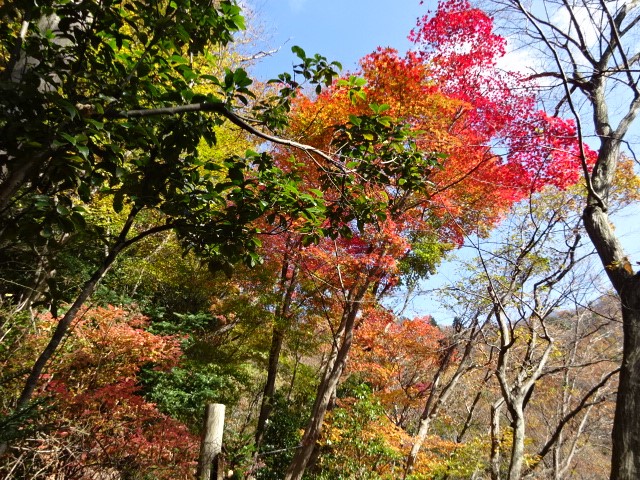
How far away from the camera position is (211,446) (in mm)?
3311

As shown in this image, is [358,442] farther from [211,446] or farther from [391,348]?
Result: [211,446]

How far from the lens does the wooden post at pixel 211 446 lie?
3.22 metres

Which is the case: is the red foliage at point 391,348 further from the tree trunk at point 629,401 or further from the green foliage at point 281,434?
A: the tree trunk at point 629,401

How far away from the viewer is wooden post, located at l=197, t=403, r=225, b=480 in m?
3.22

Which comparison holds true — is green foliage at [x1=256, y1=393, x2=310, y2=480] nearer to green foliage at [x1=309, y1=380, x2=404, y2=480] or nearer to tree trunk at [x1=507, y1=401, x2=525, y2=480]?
green foliage at [x1=309, y1=380, x2=404, y2=480]

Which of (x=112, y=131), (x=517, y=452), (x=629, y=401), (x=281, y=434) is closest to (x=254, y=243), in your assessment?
(x=112, y=131)

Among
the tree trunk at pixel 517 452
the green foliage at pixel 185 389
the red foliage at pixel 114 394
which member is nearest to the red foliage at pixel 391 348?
the tree trunk at pixel 517 452

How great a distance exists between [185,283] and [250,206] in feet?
27.9

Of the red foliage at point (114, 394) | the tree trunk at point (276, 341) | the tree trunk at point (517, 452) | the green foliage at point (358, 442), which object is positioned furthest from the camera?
Answer: the tree trunk at point (276, 341)

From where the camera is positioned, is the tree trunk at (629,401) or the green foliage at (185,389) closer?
the tree trunk at (629,401)

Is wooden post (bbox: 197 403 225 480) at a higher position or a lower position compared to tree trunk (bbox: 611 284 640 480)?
lower

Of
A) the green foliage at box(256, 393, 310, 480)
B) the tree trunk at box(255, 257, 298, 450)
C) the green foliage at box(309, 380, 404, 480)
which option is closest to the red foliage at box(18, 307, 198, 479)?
the tree trunk at box(255, 257, 298, 450)

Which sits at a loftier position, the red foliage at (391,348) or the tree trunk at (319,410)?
the red foliage at (391,348)

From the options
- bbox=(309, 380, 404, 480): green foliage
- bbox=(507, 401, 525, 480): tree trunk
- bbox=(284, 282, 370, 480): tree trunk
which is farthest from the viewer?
bbox=(309, 380, 404, 480): green foliage
